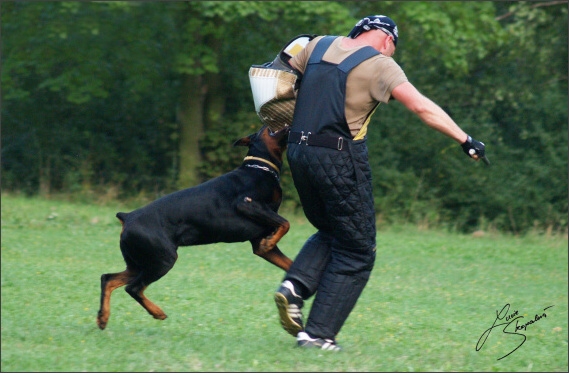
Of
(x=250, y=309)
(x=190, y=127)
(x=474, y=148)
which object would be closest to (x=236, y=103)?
(x=190, y=127)

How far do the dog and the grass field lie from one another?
0.35 meters

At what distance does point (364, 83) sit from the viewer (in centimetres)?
447

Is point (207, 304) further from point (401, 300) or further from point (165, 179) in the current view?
point (165, 179)

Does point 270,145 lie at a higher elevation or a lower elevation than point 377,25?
lower

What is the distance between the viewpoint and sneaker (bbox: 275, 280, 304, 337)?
15.1 feet

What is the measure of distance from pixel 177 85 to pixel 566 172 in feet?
28.0

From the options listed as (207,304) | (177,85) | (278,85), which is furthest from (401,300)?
(177,85)

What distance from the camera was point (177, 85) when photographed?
56.3 feet

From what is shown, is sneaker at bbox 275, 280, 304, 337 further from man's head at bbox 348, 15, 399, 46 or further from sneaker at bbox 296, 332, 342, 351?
man's head at bbox 348, 15, 399, 46

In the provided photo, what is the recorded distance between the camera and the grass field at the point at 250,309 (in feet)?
14.6

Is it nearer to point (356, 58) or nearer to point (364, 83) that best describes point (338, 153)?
point (364, 83)

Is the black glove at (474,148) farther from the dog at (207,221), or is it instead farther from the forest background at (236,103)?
the forest background at (236,103)

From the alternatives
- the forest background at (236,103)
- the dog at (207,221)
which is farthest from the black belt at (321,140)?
the forest background at (236,103)

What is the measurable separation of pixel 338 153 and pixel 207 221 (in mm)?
1056
